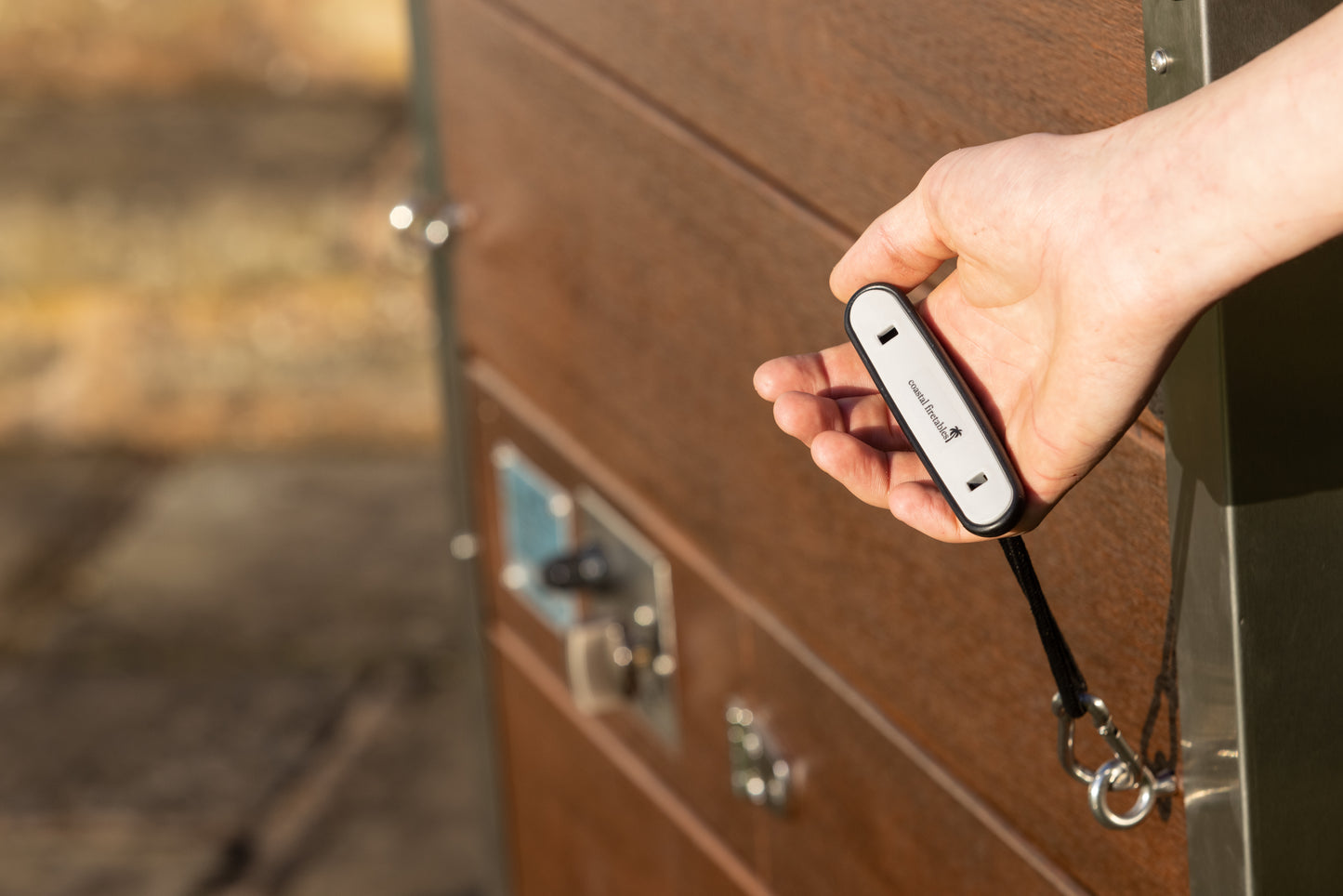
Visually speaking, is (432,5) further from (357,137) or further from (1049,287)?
(357,137)

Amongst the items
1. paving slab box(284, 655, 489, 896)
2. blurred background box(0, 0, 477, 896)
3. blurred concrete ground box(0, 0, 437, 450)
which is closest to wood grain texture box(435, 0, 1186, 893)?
paving slab box(284, 655, 489, 896)

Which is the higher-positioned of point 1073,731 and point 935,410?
point 935,410

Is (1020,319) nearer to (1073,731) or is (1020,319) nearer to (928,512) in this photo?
(928,512)

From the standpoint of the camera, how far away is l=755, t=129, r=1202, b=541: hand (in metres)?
0.46

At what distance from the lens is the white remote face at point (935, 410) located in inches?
21.9

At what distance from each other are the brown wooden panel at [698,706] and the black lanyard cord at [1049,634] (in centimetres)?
42

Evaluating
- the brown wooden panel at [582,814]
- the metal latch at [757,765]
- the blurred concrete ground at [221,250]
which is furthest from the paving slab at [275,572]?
the metal latch at [757,765]

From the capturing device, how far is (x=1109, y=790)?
67 cm

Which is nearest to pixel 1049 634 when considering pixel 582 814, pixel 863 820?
pixel 863 820

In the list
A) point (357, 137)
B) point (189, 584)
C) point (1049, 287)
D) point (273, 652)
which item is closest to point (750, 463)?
point (1049, 287)

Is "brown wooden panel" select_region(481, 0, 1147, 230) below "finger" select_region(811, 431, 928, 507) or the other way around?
the other way around

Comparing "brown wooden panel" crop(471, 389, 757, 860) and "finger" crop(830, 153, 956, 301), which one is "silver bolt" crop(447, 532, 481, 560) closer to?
"brown wooden panel" crop(471, 389, 757, 860)

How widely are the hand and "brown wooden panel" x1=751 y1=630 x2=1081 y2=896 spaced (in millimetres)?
289

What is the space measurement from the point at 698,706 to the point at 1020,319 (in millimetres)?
617
